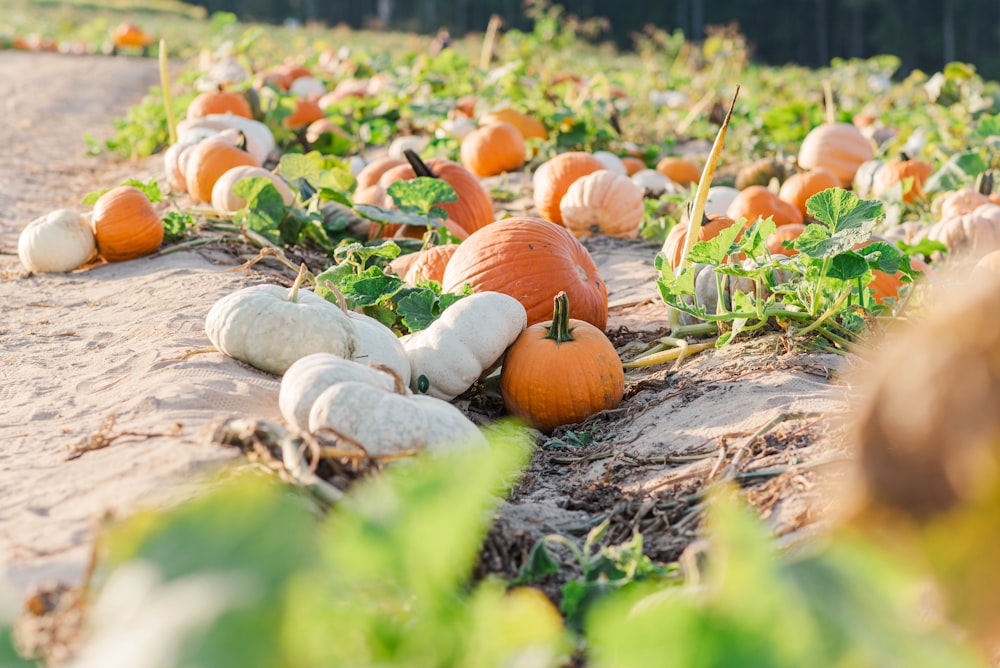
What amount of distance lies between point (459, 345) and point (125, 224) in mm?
1996

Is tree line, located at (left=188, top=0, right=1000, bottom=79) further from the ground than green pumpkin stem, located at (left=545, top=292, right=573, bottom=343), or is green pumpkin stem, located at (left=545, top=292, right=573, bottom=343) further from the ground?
tree line, located at (left=188, top=0, right=1000, bottom=79)

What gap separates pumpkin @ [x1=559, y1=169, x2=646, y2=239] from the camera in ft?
16.5

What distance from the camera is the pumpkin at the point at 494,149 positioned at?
648 centimetres

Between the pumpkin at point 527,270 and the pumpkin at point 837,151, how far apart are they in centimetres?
338

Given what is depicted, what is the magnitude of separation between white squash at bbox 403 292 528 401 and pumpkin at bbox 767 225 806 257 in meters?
1.12

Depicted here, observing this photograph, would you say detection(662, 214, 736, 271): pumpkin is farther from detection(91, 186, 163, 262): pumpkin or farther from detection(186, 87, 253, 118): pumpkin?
detection(186, 87, 253, 118): pumpkin

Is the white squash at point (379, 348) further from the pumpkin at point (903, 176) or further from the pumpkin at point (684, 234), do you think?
the pumpkin at point (903, 176)

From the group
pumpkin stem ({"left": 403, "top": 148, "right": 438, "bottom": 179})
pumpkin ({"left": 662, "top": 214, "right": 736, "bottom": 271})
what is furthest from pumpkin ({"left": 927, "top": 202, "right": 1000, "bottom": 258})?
pumpkin stem ({"left": 403, "top": 148, "right": 438, "bottom": 179})

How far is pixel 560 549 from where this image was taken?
2020 millimetres

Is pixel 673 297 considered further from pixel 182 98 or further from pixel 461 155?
pixel 182 98

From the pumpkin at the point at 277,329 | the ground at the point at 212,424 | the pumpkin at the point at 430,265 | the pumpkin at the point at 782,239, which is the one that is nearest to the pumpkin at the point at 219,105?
the ground at the point at 212,424

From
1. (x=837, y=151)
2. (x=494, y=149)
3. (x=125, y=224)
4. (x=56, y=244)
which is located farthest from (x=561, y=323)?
(x=837, y=151)

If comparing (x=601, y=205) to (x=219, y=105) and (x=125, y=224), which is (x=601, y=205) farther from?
(x=219, y=105)

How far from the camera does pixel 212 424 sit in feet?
6.61
